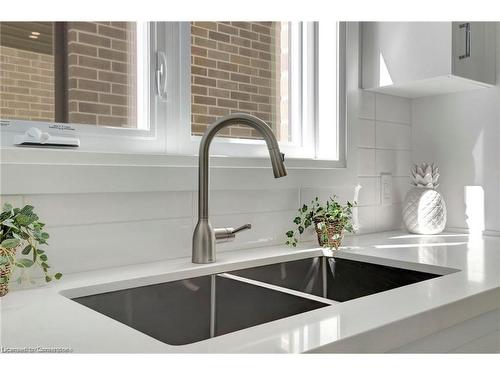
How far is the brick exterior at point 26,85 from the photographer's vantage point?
1.26 metres

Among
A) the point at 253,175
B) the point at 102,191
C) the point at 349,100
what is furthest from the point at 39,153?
the point at 349,100

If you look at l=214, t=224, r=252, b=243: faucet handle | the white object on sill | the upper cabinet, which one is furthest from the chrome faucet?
the upper cabinet

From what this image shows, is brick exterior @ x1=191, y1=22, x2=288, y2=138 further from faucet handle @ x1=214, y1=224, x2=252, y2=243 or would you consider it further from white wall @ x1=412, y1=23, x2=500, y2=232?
white wall @ x1=412, y1=23, x2=500, y2=232

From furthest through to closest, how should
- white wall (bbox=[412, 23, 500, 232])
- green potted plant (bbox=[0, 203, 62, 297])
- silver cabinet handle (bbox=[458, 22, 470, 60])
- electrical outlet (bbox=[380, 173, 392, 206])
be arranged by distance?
electrical outlet (bbox=[380, 173, 392, 206]) → white wall (bbox=[412, 23, 500, 232]) → silver cabinet handle (bbox=[458, 22, 470, 60]) → green potted plant (bbox=[0, 203, 62, 297])

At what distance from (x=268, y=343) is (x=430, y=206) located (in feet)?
4.65

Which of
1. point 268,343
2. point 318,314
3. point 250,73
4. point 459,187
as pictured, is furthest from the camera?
point 459,187

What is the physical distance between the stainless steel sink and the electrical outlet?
3.40 feet

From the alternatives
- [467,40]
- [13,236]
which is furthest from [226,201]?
[467,40]

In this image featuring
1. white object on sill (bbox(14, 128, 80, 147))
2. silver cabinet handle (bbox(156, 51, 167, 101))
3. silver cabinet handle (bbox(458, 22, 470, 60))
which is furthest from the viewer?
silver cabinet handle (bbox(458, 22, 470, 60))

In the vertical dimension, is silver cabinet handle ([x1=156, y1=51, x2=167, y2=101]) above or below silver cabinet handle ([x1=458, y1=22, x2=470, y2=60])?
below

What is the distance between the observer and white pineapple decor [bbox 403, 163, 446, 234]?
194 cm

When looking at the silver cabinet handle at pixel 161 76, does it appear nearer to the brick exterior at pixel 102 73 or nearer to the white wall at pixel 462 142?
the brick exterior at pixel 102 73
